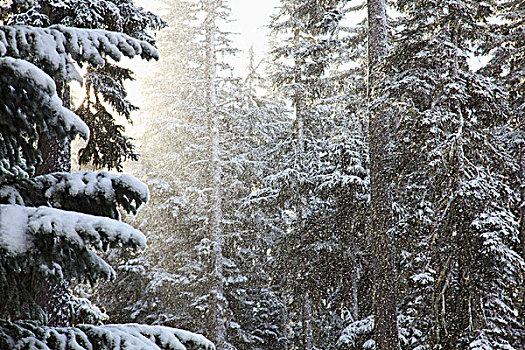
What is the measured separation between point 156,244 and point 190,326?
441 cm

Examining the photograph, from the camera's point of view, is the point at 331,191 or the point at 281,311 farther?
the point at 281,311

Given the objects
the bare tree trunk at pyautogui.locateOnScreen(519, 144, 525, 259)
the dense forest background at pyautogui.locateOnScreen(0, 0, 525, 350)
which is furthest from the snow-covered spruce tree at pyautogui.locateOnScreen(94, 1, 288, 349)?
the bare tree trunk at pyautogui.locateOnScreen(519, 144, 525, 259)

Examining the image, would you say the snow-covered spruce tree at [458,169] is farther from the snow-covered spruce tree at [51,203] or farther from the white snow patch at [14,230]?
the white snow patch at [14,230]

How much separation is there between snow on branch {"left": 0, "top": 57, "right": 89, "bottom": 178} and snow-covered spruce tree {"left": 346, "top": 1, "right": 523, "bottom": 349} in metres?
7.93

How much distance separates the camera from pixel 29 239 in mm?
1870

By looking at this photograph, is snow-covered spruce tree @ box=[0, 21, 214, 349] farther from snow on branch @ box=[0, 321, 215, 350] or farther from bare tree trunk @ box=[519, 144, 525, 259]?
bare tree trunk @ box=[519, 144, 525, 259]

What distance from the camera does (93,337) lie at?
243 cm

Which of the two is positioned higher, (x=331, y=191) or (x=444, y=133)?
(x=444, y=133)

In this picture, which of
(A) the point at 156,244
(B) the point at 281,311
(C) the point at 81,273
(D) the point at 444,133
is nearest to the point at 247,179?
A: (A) the point at 156,244

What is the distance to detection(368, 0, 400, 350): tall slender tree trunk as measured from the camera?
9039mm

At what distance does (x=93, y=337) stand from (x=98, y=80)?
5402 mm

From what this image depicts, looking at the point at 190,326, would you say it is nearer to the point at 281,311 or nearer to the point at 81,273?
the point at 281,311

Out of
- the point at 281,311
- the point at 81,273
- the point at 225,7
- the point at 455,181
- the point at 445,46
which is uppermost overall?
the point at 225,7

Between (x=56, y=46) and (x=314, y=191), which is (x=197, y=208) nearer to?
(x=314, y=191)
